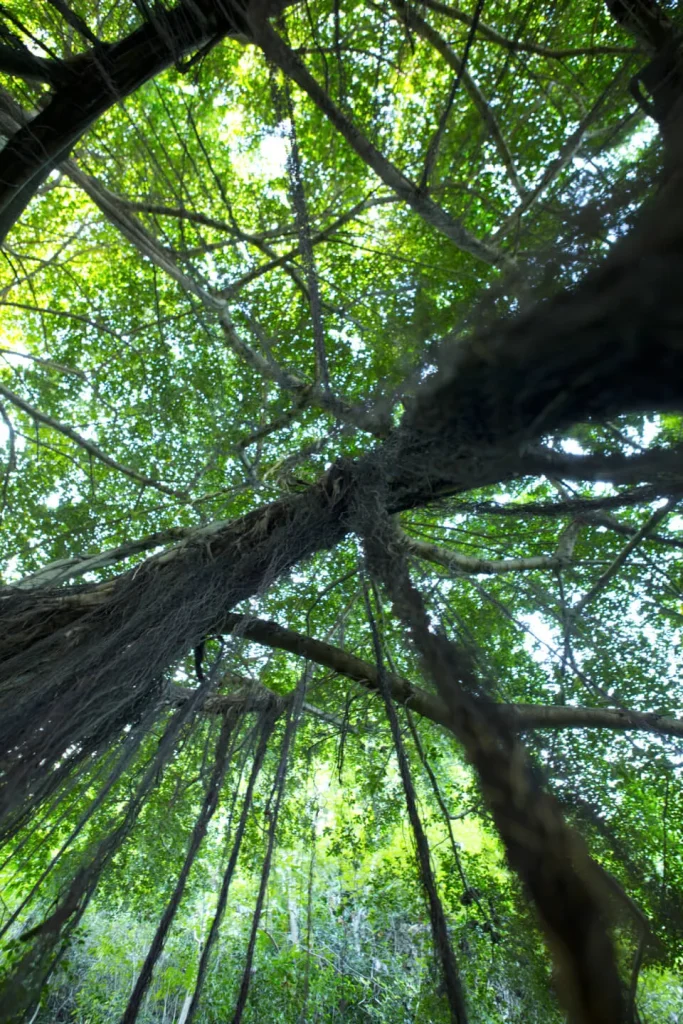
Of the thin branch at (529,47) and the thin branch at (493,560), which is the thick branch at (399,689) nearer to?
the thin branch at (493,560)

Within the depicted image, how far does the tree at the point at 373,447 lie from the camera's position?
94 centimetres

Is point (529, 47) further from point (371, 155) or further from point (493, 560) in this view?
point (493, 560)

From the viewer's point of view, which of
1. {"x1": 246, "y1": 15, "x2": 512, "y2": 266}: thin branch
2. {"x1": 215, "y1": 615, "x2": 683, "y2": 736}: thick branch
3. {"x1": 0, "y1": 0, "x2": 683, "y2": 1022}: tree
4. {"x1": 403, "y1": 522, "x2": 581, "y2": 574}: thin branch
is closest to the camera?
{"x1": 0, "y1": 0, "x2": 683, "y2": 1022}: tree

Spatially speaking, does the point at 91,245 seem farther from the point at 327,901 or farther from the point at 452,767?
the point at 327,901

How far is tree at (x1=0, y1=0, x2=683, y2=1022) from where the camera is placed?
940mm

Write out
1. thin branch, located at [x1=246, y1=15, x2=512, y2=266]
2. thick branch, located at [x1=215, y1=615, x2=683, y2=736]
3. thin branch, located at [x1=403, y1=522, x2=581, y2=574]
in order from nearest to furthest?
thin branch, located at [x1=246, y1=15, x2=512, y2=266], thick branch, located at [x1=215, y1=615, x2=683, y2=736], thin branch, located at [x1=403, y1=522, x2=581, y2=574]

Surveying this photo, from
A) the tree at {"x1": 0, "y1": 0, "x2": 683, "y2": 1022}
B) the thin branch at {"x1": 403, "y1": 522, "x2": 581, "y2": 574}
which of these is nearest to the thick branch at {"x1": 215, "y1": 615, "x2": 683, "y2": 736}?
the tree at {"x1": 0, "y1": 0, "x2": 683, "y2": 1022}

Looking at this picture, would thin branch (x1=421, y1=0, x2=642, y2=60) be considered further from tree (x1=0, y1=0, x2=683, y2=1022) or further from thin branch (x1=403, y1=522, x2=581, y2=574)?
thin branch (x1=403, y1=522, x2=581, y2=574)

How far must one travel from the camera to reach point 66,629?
221cm

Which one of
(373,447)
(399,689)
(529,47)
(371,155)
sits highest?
(529,47)

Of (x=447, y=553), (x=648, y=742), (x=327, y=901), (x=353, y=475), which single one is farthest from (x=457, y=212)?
(x=327, y=901)

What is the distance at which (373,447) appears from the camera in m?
2.01

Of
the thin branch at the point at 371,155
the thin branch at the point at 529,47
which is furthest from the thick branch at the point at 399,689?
the thin branch at the point at 529,47

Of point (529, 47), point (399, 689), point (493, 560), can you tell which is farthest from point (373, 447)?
point (529, 47)
